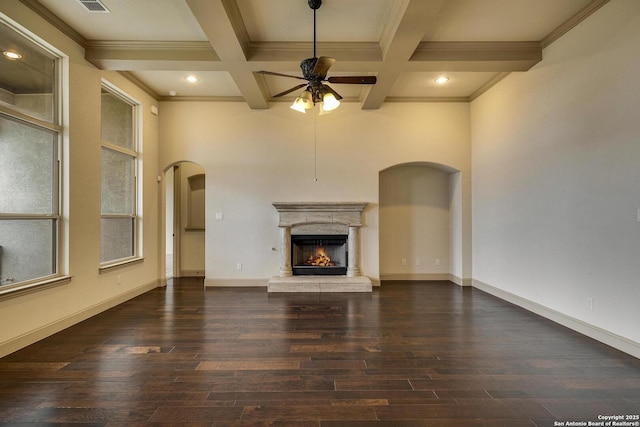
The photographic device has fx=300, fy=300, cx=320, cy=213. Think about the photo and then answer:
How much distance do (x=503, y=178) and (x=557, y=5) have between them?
2199mm

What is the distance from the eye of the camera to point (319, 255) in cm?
568

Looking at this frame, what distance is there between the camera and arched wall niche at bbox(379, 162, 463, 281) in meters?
5.86

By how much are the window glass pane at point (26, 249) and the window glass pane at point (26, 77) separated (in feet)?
3.73

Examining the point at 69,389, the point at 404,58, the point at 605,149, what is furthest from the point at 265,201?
the point at 605,149

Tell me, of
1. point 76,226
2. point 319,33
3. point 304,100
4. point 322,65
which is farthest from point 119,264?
point 319,33

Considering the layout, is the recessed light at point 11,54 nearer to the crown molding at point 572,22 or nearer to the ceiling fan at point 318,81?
the ceiling fan at point 318,81

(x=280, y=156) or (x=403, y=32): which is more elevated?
(x=403, y=32)

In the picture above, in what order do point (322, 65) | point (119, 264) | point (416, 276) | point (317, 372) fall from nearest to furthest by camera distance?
point (317, 372) → point (322, 65) → point (119, 264) → point (416, 276)

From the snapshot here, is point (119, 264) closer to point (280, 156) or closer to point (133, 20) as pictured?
point (280, 156)

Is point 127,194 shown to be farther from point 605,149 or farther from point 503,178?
point 605,149

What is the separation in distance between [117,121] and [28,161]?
1707 millimetres

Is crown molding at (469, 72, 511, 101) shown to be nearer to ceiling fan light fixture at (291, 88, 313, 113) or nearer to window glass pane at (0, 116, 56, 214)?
ceiling fan light fixture at (291, 88, 313, 113)

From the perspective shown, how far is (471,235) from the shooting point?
5.43m

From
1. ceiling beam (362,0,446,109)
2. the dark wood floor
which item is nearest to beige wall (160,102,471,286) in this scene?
ceiling beam (362,0,446,109)
